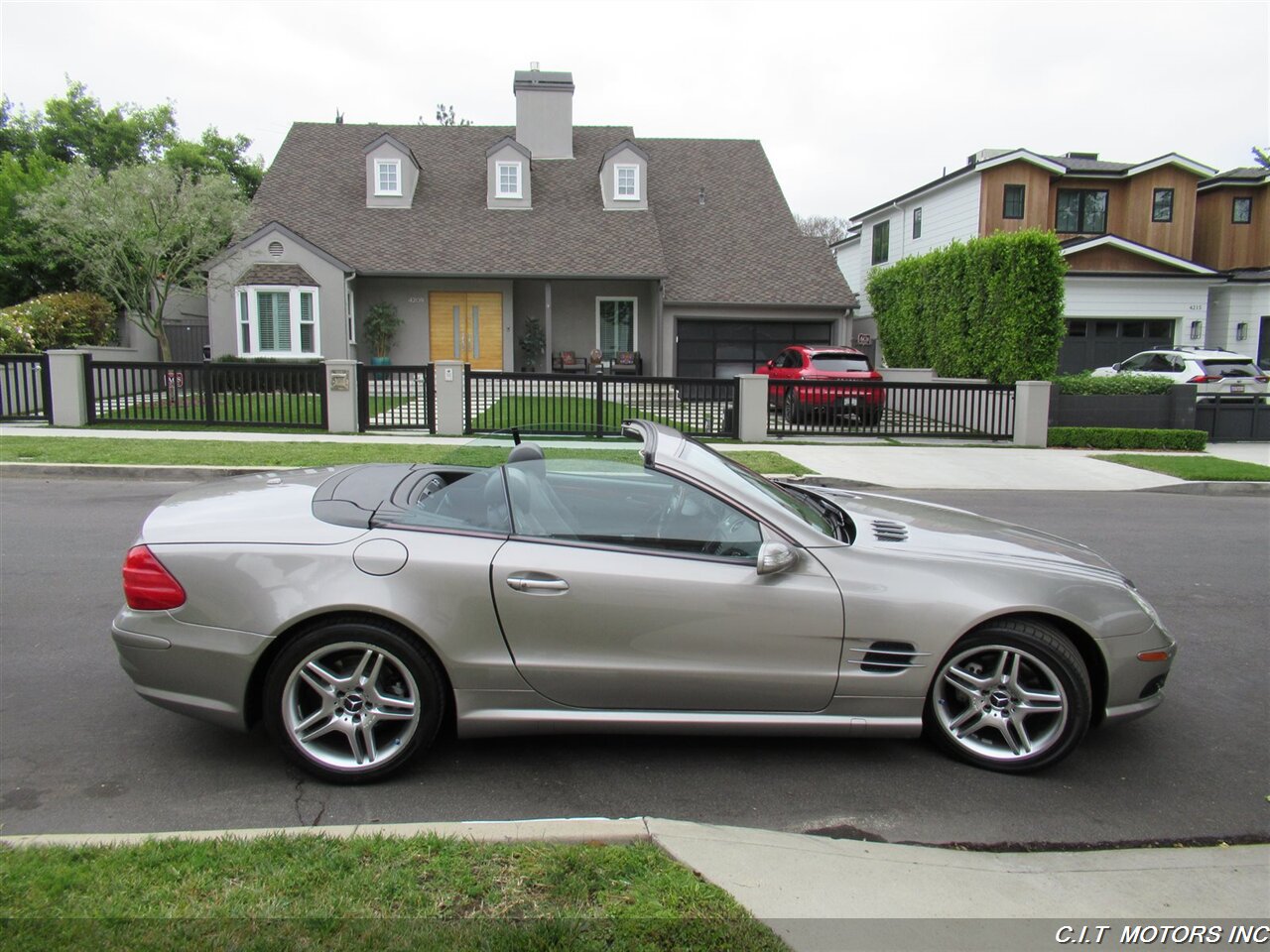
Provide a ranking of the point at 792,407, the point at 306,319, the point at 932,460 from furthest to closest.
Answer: the point at 306,319
the point at 792,407
the point at 932,460

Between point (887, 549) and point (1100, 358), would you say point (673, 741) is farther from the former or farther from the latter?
point (1100, 358)

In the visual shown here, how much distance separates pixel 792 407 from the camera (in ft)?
61.7

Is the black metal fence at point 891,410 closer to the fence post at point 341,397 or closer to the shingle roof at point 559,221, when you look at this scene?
the fence post at point 341,397

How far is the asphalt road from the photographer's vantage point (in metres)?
3.68

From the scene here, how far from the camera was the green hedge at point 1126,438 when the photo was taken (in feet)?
59.9

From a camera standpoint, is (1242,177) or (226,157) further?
(226,157)

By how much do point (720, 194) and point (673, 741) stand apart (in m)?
28.7

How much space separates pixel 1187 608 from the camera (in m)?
6.91

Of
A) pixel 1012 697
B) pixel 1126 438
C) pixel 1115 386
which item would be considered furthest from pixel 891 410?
pixel 1012 697

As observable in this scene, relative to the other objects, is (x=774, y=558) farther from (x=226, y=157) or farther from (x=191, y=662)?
(x=226, y=157)

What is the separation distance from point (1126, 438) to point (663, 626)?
56.8 ft

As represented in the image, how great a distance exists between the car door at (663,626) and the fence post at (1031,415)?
15.7 meters

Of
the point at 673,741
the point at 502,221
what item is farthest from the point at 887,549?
the point at 502,221

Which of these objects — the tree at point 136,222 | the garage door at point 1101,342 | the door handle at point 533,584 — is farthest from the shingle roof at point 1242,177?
the door handle at point 533,584
